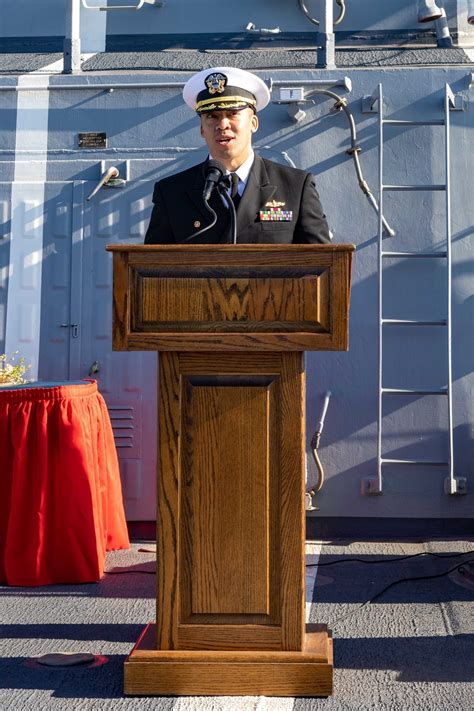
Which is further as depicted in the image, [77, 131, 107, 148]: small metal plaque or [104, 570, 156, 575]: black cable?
[77, 131, 107, 148]: small metal plaque

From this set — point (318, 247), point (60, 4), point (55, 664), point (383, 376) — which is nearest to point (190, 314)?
point (318, 247)

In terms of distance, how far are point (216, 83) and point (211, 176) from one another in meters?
0.58

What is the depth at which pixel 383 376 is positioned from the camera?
612 cm

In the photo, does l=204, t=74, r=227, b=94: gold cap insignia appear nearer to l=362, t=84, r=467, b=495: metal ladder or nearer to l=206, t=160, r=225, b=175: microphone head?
l=206, t=160, r=225, b=175: microphone head

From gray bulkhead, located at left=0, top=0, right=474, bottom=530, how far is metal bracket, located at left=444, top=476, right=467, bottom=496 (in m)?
0.07

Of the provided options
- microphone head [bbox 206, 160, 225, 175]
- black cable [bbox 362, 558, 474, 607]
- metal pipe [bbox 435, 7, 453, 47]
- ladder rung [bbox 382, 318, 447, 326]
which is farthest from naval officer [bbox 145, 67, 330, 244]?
metal pipe [bbox 435, 7, 453, 47]

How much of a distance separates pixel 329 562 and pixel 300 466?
2435 mm

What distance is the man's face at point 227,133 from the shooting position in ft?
11.6

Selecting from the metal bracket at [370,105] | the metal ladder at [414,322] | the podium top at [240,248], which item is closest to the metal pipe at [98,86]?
the metal bracket at [370,105]

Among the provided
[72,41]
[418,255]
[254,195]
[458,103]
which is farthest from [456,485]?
[72,41]

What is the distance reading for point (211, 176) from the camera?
3.15m

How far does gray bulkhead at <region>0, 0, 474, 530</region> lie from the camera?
20.1ft

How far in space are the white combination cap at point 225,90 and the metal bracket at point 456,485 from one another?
304cm

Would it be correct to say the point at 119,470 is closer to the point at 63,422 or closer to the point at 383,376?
the point at 63,422
